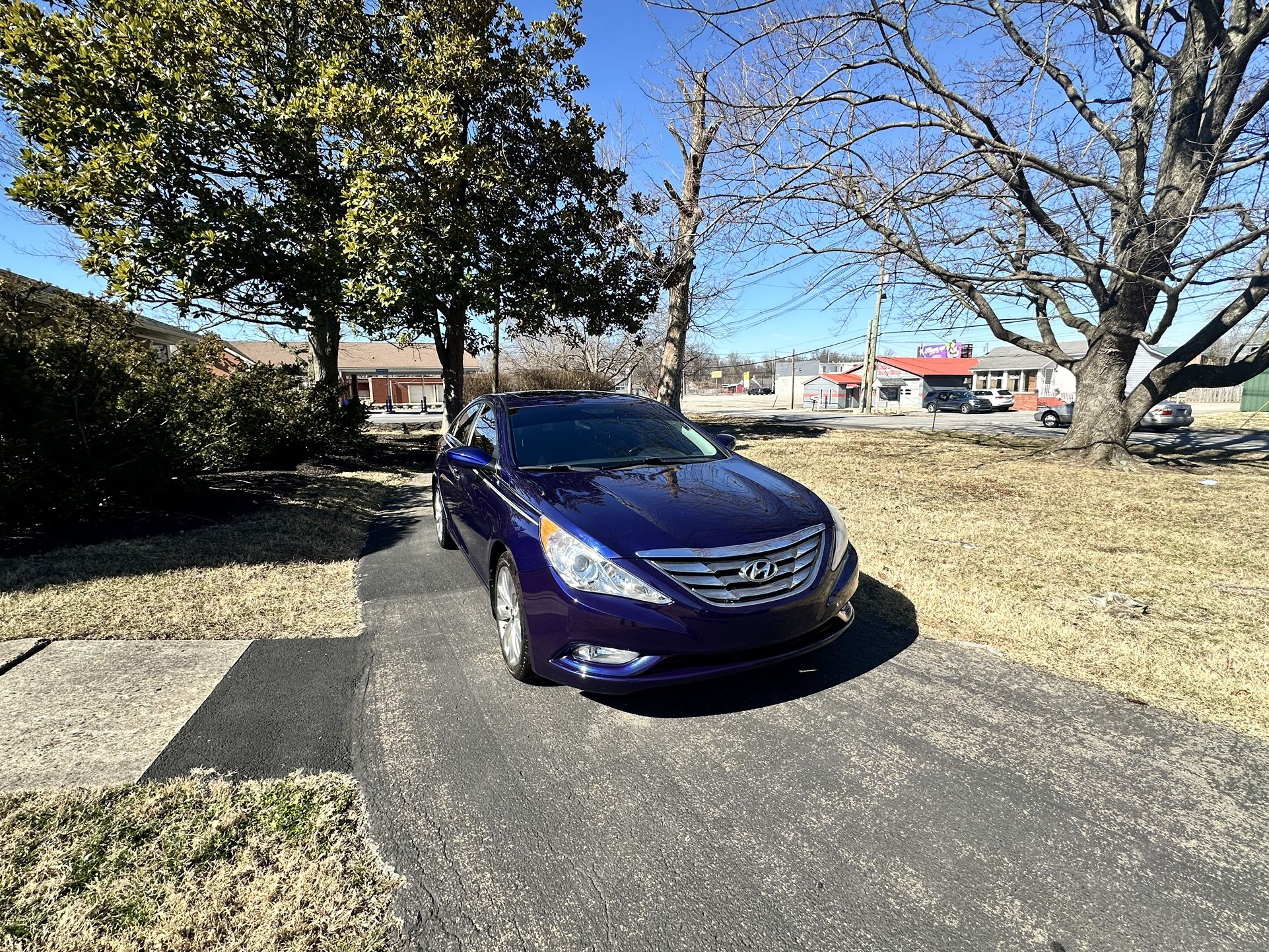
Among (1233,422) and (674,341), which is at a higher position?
(674,341)

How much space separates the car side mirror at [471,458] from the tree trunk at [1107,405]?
1144 cm

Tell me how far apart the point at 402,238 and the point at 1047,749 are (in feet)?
32.3

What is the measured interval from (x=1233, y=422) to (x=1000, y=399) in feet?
61.8

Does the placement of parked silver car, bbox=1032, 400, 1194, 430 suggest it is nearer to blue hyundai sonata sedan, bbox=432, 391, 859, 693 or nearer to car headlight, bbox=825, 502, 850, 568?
car headlight, bbox=825, 502, 850, 568

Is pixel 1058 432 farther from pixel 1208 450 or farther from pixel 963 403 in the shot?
pixel 963 403

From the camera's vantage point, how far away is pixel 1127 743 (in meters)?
2.64

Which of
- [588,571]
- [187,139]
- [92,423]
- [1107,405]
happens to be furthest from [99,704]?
[1107,405]

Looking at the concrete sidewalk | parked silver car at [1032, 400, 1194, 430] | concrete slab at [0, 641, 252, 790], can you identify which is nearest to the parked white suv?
parked silver car at [1032, 400, 1194, 430]

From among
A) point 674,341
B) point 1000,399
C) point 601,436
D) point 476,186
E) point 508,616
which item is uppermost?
point 476,186

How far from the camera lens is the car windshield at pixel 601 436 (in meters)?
3.86

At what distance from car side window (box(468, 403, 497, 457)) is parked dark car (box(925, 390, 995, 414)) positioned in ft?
129

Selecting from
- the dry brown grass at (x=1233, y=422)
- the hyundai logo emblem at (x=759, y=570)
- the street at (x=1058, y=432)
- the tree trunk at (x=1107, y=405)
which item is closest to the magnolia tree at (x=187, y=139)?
the hyundai logo emblem at (x=759, y=570)

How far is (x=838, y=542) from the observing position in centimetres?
315

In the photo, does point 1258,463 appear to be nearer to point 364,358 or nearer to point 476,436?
point 476,436
